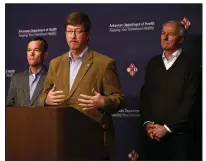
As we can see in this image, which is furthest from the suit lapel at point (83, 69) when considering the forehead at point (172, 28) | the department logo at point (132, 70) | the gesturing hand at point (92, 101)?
the forehead at point (172, 28)

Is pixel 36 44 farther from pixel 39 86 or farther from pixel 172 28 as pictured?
pixel 172 28

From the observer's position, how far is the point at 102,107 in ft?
10.3

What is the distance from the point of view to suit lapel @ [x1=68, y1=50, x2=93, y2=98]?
10.4 ft

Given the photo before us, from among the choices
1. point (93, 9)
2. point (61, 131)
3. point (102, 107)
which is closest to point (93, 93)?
point (102, 107)

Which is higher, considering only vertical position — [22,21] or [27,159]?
[22,21]

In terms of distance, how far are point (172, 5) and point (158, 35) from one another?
0.99 ft

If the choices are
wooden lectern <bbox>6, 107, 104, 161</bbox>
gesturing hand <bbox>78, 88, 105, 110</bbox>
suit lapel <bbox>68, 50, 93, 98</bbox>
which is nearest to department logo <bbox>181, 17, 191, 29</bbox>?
suit lapel <bbox>68, 50, 93, 98</bbox>

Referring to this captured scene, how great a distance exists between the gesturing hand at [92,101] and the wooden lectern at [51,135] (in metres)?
0.09

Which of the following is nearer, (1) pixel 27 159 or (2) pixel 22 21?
(1) pixel 27 159

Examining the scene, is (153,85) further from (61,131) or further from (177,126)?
(61,131)

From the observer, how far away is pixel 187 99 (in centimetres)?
313

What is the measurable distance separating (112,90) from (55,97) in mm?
512

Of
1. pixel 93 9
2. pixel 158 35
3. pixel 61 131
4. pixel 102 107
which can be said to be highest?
pixel 93 9

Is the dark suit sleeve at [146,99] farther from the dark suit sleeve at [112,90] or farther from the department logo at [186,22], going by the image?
the department logo at [186,22]
